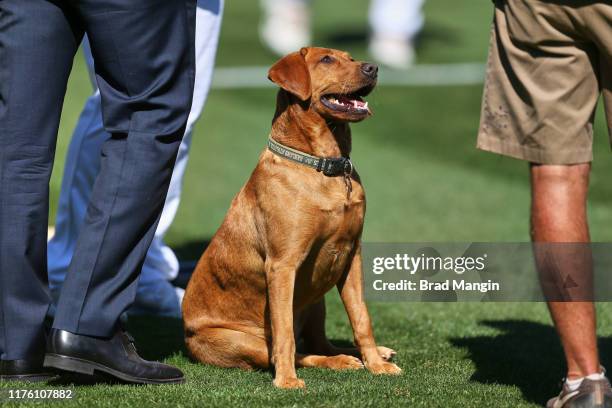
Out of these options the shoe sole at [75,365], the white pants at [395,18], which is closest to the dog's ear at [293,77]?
the shoe sole at [75,365]

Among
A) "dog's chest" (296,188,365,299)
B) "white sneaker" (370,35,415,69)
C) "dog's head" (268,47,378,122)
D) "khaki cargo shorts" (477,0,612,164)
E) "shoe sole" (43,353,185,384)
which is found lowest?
"white sneaker" (370,35,415,69)

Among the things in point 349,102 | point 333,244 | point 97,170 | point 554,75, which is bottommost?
point 97,170

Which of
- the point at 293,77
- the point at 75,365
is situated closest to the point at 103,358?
the point at 75,365

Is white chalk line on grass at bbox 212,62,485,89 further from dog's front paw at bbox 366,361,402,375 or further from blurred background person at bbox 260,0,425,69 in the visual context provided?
dog's front paw at bbox 366,361,402,375

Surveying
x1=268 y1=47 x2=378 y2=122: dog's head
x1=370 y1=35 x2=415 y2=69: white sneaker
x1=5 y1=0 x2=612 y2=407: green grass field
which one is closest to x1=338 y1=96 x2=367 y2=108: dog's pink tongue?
x1=268 y1=47 x2=378 y2=122: dog's head

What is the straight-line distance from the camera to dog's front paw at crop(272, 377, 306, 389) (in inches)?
163

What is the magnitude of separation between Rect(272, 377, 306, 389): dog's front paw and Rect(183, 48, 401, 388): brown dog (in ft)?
0.19

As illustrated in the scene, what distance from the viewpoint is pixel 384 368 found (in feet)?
14.6

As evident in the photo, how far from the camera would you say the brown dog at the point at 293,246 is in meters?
4.37

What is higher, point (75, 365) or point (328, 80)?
point (328, 80)

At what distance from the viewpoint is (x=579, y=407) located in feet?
11.6

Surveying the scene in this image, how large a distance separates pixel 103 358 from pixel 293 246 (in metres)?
0.85

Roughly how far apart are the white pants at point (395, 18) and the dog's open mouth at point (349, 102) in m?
11.3

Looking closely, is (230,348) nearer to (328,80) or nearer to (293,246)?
(293,246)
